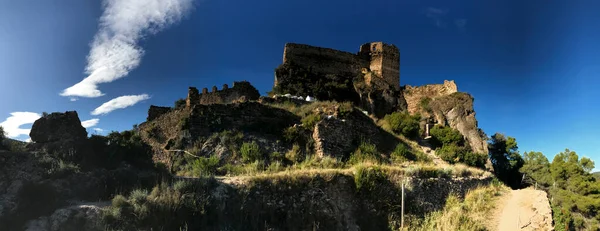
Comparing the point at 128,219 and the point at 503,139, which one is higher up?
the point at 503,139

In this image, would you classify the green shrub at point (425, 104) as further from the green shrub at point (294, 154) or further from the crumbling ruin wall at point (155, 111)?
the crumbling ruin wall at point (155, 111)

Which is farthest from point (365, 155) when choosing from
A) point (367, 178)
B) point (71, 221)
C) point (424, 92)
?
point (424, 92)

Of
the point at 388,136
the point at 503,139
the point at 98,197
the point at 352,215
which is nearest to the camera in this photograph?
the point at 98,197

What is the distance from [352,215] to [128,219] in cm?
582

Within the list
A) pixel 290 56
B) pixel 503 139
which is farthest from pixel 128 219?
pixel 503 139

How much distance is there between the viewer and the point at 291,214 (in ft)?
30.5

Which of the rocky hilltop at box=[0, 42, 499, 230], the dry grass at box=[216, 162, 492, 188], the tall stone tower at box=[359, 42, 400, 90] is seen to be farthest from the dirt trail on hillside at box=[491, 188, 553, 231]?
the tall stone tower at box=[359, 42, 400, 90]

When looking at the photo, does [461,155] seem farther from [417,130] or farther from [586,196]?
[586,196]

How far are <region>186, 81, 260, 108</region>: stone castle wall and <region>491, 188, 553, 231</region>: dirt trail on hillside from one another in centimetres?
1201

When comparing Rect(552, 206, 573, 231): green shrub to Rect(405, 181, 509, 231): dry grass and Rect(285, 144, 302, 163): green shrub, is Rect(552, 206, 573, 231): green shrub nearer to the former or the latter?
Rect(405, 181, 509, 231): dry grass

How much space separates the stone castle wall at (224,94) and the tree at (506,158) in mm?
17487

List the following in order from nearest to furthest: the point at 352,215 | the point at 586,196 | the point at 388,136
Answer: the point at 352,215 → the point at 388,136 → the point at 586,196

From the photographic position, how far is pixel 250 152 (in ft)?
42.0

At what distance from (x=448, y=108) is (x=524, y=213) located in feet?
34.3
